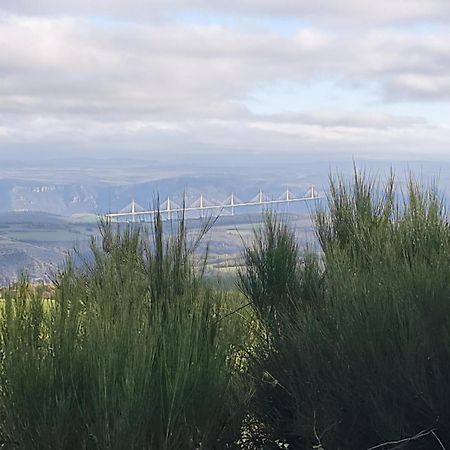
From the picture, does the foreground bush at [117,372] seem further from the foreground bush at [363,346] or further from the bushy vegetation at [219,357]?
the foreground bush at [363,346]

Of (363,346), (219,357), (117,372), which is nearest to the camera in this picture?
(117,372)

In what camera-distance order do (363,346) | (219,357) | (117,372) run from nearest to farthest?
(117,372)
(363,346)
(219,357)

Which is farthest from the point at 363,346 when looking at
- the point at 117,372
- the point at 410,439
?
the point at 117,372

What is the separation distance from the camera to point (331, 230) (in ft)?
24.9

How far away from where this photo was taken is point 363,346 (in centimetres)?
492

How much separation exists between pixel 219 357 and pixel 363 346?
81cm

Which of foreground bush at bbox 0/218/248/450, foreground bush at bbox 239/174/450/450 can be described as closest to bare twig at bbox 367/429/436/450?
foreground bush at bbox 239/174/450/450

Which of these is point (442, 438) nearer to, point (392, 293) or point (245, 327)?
point (392, 293)

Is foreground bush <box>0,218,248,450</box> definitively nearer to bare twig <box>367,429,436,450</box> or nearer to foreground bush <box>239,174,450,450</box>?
foreground bush <box>239,174,450,450</box>

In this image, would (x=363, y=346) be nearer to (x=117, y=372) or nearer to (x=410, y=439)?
(x=410, y=439)

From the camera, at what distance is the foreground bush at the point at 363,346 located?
15.5ft

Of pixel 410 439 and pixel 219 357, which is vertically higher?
pixel 219 357

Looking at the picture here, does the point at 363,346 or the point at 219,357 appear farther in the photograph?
the point at 219,357

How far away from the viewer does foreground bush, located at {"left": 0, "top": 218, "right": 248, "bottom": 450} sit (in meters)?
4.44
